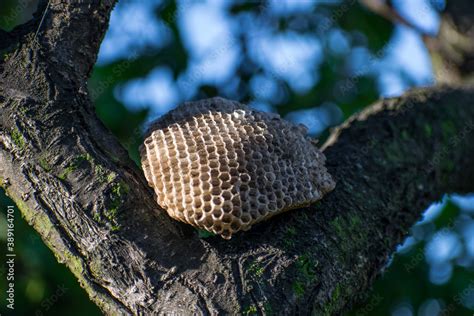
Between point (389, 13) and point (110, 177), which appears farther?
point (389, 13)

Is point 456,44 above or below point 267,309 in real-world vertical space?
above

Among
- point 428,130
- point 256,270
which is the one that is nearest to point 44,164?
point 256,270

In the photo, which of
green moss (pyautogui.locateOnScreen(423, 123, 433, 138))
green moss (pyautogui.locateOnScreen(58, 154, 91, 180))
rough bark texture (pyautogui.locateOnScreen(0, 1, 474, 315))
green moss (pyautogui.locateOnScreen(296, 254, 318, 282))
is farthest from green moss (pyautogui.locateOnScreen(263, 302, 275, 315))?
green moss (pyautogui.locateOnScreen(423, 123, 433, 138))

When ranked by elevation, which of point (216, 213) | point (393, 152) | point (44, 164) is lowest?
point (44, 164)

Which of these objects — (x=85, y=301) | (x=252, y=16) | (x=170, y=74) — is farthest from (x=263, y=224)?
(x=252, y=16)

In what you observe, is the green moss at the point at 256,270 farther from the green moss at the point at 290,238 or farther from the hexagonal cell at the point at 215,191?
the hexagonal cell at the point at 215,191

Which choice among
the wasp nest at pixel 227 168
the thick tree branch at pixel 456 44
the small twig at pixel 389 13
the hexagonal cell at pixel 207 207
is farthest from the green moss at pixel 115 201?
the small twig at pixel 389 13

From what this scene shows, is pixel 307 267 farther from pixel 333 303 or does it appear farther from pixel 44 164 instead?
pixel 44 164
